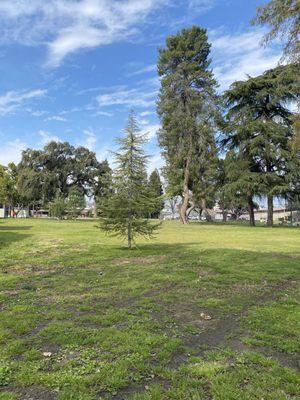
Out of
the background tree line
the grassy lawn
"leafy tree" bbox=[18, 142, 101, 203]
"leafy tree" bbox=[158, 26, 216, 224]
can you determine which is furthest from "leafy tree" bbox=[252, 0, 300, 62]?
"leafy tree" bbox=[18, 142, 101, 203]

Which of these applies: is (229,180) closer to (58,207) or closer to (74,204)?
(74,204)

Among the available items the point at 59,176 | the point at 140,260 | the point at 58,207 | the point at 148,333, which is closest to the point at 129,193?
the point at 140,260

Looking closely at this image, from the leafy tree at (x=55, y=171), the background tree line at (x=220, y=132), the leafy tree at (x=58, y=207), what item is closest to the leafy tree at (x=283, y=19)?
the background tree line at (x=220, y=132)

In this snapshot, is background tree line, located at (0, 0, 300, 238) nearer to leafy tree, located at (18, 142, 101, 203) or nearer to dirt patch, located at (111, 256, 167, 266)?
leafy tree, located at (18, 142, 101, 203)

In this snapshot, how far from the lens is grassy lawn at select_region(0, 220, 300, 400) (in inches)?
143

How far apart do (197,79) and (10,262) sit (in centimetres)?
3540

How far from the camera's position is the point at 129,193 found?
1390 cm

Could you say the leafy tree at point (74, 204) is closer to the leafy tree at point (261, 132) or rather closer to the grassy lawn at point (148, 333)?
the leafy tree at point (261, 132)

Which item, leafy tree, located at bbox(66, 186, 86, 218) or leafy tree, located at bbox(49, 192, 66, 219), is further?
leafy tree, located at bbox(66, 186, 86, 218)

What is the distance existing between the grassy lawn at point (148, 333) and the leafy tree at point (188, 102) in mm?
32308

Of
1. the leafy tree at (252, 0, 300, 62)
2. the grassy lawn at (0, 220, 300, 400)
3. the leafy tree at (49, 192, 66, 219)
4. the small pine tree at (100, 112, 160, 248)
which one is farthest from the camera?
the leafy tree at (49, 192, 66, 219)

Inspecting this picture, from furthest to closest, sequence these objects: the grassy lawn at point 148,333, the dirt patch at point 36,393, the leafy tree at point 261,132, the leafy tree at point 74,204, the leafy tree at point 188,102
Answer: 1. the leafy tree at point 74,204
2. the leafy tree at point 188,102
3. the leafy tree at point 261,132
4. the grassy lawn at point 148,333
5. the dirt patch at point 36,393

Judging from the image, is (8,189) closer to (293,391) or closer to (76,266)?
(76,266)

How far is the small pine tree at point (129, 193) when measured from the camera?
45.1 ft
